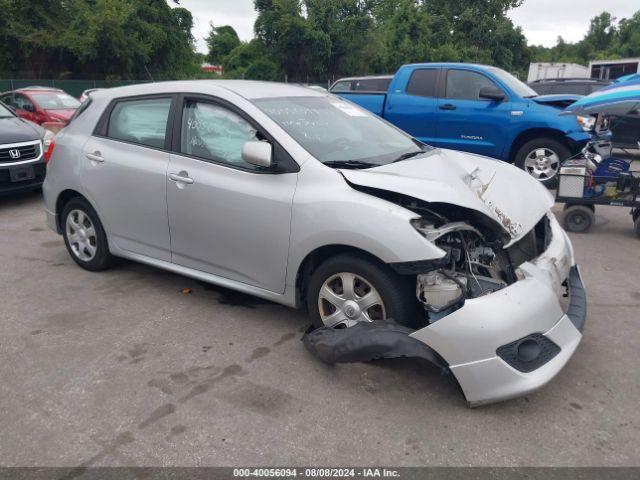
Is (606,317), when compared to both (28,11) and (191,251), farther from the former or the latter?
(28,11)

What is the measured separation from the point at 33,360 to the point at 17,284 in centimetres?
162

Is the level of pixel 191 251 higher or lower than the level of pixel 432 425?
higher

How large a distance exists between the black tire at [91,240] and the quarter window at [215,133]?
4.13 ft

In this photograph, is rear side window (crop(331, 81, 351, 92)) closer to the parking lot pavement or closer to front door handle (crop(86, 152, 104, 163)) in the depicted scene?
front door handle (crop(86, 152, 104, 163))

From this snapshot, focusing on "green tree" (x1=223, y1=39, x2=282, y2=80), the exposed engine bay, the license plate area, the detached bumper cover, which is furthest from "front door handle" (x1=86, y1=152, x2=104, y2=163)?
"green tree" (x1=223, y1=39, x2=282, y2=80)

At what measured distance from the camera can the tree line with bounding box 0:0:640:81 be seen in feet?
94.8

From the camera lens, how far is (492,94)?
861cm

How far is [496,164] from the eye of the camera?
4375mm

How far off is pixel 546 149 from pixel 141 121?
6.30 m

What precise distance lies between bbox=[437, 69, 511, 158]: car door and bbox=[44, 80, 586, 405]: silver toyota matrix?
15.1 feet

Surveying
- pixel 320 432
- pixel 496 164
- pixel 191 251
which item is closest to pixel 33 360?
pixel 191 251

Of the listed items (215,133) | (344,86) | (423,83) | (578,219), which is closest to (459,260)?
(215,133)

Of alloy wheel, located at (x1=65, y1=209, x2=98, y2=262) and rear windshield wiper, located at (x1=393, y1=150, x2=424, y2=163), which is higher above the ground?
rear windshield wiper, located at (x1=393, y1=150, x2=424, y2=163)

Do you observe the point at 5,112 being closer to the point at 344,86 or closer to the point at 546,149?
the point at 344,86
